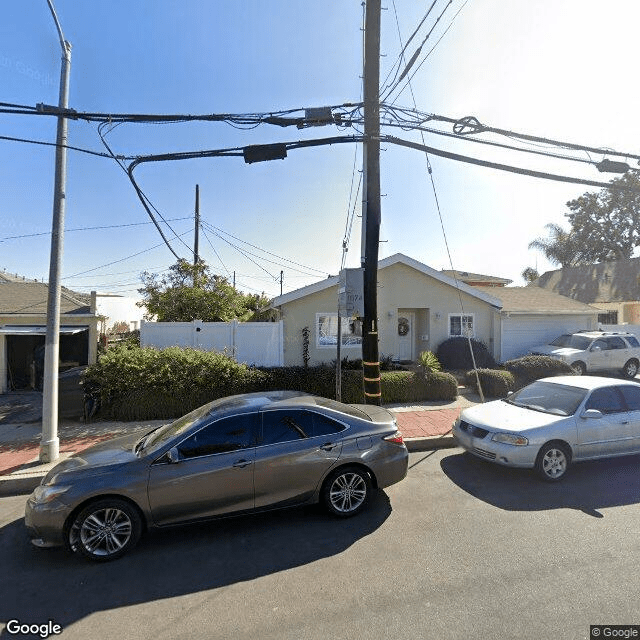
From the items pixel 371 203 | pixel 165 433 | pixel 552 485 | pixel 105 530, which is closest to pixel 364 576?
pixel 105 530

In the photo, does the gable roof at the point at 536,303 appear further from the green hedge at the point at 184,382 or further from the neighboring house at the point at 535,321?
the green hedge at the point at 184,382

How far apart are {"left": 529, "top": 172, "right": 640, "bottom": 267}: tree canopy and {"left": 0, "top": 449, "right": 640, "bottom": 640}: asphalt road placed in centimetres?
3936

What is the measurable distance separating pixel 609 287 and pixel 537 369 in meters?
21.6

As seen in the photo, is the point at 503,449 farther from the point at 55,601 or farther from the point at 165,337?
the point at 165,337

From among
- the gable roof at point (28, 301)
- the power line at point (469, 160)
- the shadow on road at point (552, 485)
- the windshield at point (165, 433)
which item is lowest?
the shadow on road at point (552, 485)

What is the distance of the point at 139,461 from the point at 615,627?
4094 mm

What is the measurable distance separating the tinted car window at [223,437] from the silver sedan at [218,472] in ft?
0.03

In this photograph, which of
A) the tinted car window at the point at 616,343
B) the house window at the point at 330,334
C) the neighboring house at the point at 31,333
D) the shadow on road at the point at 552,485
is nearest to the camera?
the shadow on road at the point at 552,485

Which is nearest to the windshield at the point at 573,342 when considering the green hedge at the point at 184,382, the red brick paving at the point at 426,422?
the red brick paving at the point at 426,422

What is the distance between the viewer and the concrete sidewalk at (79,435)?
5.47 m

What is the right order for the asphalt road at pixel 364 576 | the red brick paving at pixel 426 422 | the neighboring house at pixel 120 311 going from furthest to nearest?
the neighboring house at pixel 120 311, the red brick paving at pixel 426 422, the asphalt road at pixel 364 576

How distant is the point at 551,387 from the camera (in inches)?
252

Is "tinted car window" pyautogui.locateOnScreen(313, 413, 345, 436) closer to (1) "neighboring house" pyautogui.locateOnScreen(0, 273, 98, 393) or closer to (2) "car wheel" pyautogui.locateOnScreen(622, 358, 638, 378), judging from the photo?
(1) "neighboring house" pyautogui.locateOnScreen(0, 273, 98, 393)

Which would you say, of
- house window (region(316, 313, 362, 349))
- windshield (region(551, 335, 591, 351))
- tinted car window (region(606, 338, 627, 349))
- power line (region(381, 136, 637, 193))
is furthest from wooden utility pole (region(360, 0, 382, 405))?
tinted car window (region(606, 338, 627, 349))
